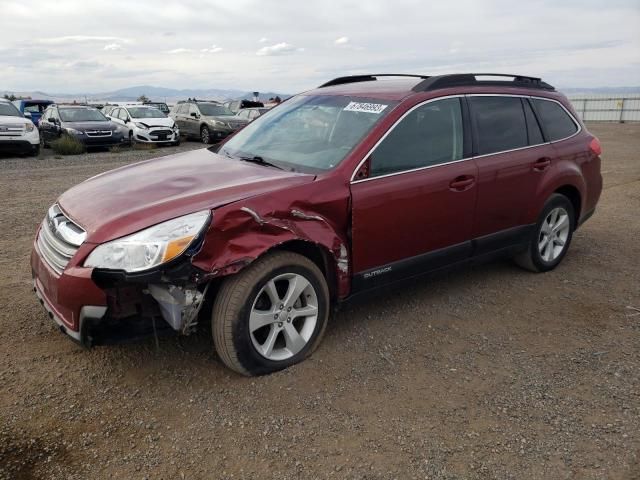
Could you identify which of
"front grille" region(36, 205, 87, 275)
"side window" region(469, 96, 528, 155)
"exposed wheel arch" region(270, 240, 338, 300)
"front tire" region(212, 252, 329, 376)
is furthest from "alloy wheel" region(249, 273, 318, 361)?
"side window" region(469, 96, 528, 155)

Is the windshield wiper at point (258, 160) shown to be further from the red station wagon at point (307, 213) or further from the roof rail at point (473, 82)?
the roof rail at point (473, 82)

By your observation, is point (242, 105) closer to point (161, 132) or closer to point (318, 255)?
point (161, 132)

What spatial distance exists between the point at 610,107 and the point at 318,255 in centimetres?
3072

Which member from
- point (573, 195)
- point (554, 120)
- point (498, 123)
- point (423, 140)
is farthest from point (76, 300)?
point (573, 195)

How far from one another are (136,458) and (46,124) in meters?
16.8

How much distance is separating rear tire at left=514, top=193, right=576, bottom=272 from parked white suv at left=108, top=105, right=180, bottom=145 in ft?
47.1

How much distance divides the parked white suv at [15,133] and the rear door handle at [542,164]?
1355cm

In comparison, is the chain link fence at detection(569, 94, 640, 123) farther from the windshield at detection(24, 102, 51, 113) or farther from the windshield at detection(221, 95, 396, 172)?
the windshield at detection(221, 95, 396, 172)

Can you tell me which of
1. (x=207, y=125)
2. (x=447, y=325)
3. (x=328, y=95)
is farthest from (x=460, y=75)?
(x=207, y=125)

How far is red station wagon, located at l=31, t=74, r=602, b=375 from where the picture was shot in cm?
272

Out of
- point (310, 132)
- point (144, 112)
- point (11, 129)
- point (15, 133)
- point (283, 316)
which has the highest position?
point (144, 112)

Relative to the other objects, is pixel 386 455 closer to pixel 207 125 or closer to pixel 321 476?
pixel 321 476

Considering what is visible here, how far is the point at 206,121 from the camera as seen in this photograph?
1842 cm

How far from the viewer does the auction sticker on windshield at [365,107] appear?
11.8 ft
